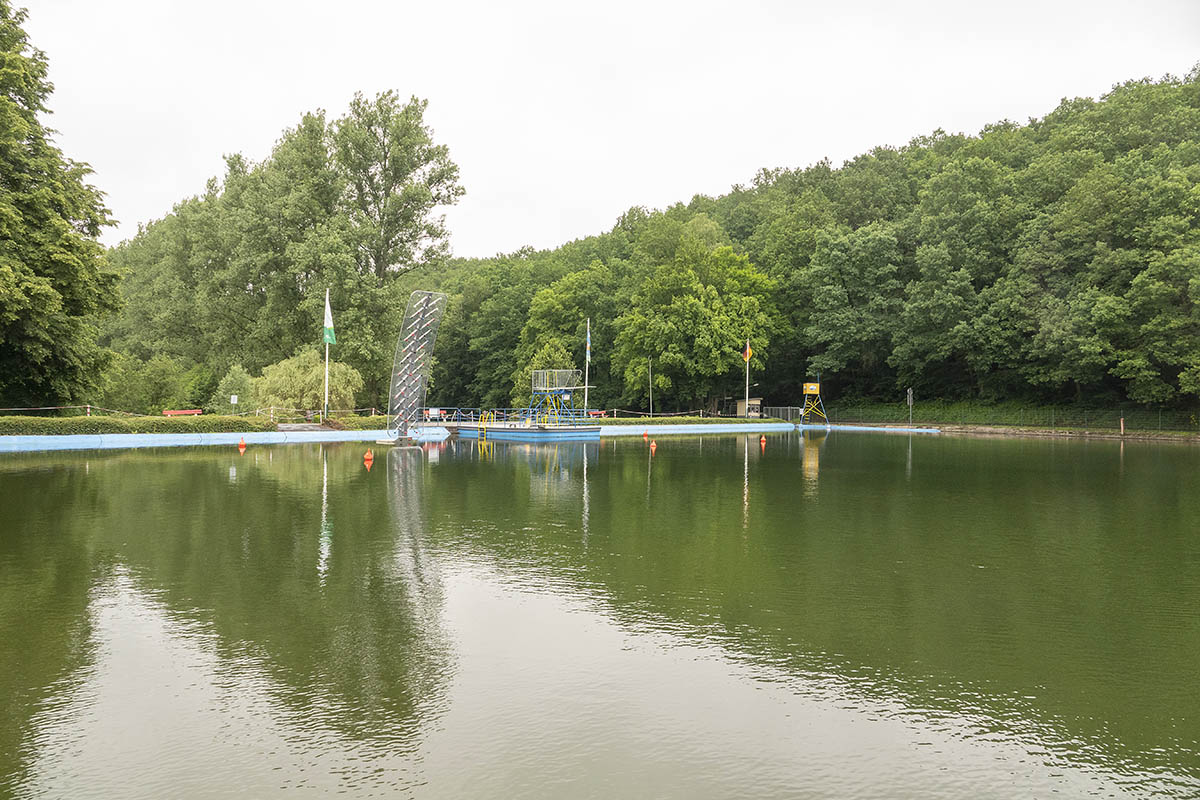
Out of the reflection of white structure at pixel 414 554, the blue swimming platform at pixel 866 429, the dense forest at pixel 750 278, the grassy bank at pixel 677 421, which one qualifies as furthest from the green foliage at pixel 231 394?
the blue swimming platform at pixel 866 429

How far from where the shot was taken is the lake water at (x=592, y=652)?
447cm

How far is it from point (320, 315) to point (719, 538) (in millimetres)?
38583

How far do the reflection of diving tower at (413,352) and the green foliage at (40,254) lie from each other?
10.4 meters

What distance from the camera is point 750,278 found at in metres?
65.9

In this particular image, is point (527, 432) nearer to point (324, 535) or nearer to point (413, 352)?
point (413, 352)

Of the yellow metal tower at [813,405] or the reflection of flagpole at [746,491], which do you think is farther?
the yellow metal tower at [813,405]

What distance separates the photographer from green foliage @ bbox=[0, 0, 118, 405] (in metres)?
24.7

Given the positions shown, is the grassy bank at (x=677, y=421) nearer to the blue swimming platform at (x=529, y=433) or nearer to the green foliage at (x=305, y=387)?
the blue swimming platform at (x=529, y=433)

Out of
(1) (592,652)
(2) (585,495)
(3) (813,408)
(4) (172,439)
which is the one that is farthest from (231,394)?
(3) (813,408)


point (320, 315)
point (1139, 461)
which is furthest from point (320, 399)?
point (1139, 461)

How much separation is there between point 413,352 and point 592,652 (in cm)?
2645

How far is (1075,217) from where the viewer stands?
172ft

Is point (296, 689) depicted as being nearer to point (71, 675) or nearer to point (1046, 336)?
point (71, 675)

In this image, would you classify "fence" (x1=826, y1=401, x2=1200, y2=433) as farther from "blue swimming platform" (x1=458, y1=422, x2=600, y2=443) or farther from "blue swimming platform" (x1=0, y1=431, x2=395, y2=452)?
"blue swimming platform" (x1=0, y1=431, x2=395, y2=452)
